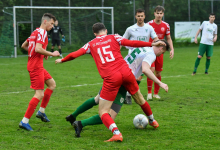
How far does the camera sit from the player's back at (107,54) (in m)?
4.67

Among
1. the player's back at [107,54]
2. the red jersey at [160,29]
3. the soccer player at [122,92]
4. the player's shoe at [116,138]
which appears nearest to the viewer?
the player's shoe at [116,138]

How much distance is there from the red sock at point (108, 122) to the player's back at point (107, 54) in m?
0.57

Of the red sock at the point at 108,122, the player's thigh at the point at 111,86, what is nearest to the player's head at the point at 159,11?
the player's thigh at the point at 111,86

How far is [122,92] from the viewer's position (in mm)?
5133

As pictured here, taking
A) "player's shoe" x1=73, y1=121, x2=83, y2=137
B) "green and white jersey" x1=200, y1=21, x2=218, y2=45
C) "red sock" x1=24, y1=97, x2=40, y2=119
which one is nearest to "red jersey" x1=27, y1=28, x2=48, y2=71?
"red sock" x1=24, y1=97, x2=40, y2=119

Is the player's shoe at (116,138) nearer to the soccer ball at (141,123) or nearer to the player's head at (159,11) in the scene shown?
the soccer ball at (141,123)

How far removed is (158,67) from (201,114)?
223 cm

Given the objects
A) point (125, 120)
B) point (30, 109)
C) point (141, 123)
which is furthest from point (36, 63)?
point (141, 123)

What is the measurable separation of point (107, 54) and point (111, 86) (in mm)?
460

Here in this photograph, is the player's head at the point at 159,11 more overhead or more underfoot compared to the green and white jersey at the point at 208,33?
more overhead

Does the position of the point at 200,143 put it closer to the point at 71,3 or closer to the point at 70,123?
the point at 70,123

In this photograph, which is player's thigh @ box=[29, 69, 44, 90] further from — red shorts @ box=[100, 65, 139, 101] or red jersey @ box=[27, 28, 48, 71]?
red shorts @ box=[100, 65, 139, 101]

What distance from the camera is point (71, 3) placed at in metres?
26.1

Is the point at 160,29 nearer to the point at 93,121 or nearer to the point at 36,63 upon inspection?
the point at 36,63
